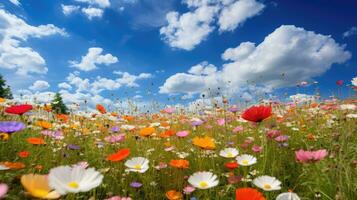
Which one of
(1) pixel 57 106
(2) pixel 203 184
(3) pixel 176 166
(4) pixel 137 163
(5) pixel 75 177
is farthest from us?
(1) pixel 57 106

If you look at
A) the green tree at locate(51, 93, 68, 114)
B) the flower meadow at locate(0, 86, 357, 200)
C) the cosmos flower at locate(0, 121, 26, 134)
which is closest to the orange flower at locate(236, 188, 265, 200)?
the flower meadow at locate(0, 86, 357, 200)

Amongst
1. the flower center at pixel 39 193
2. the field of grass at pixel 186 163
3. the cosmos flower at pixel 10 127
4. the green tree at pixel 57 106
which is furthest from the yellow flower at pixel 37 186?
the green tree at pixel 57 106

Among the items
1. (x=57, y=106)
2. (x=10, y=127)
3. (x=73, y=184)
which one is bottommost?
(x=73, y=184)

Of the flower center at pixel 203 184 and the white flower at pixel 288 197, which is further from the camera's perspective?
the flower center at pixel 203 184

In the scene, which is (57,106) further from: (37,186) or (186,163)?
(37,186)

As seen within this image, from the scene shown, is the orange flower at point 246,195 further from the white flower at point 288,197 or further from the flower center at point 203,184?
the flower center at point 203,184

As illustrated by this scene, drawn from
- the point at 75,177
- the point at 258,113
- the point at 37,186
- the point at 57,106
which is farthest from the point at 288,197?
the point at 57,106

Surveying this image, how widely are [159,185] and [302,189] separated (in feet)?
3.59

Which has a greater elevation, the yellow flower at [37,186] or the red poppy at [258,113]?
the red poppy at [258,113]

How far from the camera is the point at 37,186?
89 cm

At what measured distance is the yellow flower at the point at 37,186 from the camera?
33.5 inches

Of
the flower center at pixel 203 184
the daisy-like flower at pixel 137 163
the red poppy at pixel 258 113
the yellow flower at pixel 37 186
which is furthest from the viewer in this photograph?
the red poppy at pixel 258 113

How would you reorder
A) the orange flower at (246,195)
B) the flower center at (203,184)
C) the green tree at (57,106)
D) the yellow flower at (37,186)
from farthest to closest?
the green tree at (57,106) < the flower center at (203,184) < the orange flower at (246,195) < the yellow flower at (37,186)

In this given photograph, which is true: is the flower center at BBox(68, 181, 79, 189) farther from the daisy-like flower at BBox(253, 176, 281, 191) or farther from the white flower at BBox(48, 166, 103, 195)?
the daisy-like flower at BBox(253, 176, 281, 191)
